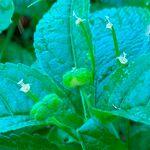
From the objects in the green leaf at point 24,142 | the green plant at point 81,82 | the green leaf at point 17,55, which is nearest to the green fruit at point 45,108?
the green plant at point 81,82

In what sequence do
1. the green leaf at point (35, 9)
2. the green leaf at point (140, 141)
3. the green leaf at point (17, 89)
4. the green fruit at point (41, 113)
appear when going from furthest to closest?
the green leaf at point (35, 9) < the green leaf at point (140, 141) < the green leaf at point (17, 89) < the green fruit at point (41, 113)

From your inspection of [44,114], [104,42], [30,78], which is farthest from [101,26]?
[44,114]

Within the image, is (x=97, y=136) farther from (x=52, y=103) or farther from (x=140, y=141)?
(x=140, y=141)

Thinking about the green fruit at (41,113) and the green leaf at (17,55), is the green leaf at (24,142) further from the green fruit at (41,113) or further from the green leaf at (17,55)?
the green leaf at (17,55)

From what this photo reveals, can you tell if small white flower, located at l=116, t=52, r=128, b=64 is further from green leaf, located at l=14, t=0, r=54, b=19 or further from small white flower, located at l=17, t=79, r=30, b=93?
green leaf, located at l=14, t=0, r=54, b=19

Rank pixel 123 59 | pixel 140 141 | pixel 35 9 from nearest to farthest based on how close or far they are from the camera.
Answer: pixel 123 59
pixel 140 141
pixel 35 9

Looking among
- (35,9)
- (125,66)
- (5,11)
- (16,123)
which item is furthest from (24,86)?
(35,9)

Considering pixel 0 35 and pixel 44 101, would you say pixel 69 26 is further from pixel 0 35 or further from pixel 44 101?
pixel 0 35

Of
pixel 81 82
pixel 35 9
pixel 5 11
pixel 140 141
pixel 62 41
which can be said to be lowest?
pixel 140 141
